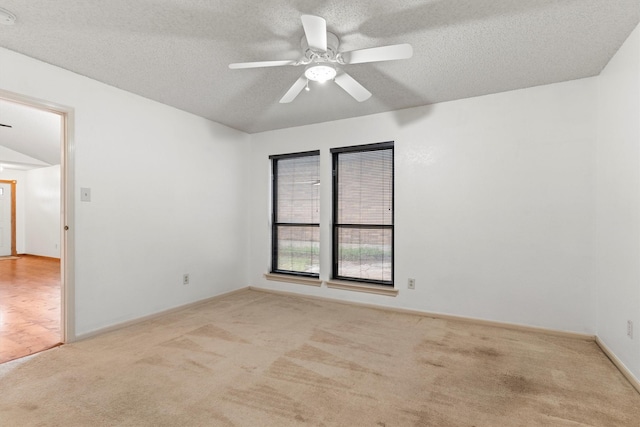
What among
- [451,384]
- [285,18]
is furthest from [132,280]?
[451,384]

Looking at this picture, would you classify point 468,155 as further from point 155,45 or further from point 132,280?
point 132,280

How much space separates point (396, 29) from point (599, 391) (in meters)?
2.80

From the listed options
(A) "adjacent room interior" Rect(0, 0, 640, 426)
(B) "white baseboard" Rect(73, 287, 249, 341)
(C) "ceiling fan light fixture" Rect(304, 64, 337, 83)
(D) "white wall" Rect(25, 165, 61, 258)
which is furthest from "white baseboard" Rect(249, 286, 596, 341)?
(D) "white wall" Rect(25, 165, 61, 258)

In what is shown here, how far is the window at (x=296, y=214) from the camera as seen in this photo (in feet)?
14.6

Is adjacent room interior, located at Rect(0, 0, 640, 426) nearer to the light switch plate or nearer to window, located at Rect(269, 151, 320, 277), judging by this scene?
the light switch plate

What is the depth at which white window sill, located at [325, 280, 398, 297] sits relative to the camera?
148 inches

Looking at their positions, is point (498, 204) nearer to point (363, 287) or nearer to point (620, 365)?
point (620, 365)

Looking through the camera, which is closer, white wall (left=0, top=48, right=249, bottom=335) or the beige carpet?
the beige carpet

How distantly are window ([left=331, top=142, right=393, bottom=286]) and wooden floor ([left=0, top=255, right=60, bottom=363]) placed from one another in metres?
3.18

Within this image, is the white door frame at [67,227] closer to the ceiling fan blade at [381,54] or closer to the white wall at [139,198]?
the white wall at [139,198]

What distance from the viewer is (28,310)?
368cm

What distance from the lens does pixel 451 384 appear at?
2109 mm

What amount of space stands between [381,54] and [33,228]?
411 inches

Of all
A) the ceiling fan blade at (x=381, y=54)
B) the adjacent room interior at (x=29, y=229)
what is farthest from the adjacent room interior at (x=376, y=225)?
the adjacent room interior at (x=29, y=229)
